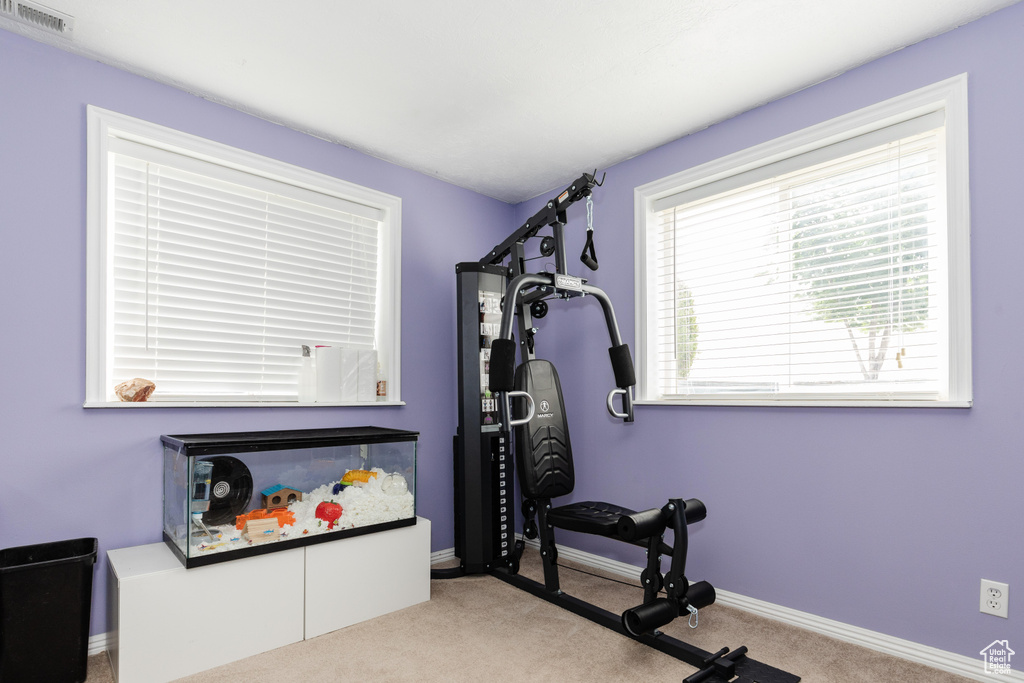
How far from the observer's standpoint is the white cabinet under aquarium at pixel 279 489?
218 centimetres

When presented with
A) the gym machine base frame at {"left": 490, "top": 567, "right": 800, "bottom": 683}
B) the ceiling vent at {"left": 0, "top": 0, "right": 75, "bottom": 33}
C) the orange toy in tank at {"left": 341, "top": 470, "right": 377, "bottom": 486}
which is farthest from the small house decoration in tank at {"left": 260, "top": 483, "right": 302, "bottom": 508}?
the ceiling vent at {"left": 0, "top": 0, "right": 75, "bottom": 33}

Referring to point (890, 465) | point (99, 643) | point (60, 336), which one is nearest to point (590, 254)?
point (890, 465)

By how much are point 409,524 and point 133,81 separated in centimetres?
241

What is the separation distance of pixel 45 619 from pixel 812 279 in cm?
335

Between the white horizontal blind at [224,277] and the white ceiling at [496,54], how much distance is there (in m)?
0.42

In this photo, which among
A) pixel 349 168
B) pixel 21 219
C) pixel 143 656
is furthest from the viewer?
pixel 349 168

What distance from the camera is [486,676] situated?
2055 millimetres

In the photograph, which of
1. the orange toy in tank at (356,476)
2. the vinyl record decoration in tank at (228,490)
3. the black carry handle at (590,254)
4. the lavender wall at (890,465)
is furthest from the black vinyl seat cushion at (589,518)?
the vinyl record decoration in tank at (228,490)

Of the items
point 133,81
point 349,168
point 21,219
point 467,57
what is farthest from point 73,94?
point 467,57

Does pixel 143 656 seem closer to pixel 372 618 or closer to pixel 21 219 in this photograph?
pixel 372 618

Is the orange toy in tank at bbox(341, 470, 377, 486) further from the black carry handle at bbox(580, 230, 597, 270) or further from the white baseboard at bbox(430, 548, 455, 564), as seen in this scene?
the black carry handle at bbox(580, 230, 597, 270)

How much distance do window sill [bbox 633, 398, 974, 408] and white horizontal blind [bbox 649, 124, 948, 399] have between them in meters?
0.09

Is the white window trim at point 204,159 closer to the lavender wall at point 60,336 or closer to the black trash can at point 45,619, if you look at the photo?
the lavender wall at point 60,336

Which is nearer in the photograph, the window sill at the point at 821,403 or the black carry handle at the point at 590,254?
the window sill at the point at 821,403
